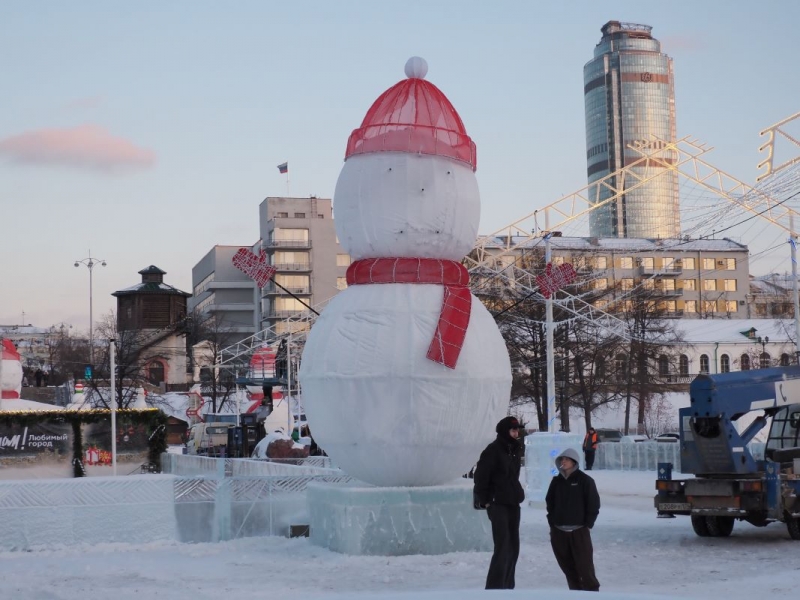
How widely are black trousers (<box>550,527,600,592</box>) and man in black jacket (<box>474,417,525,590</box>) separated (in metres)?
0.60

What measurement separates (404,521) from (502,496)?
11.1 ft

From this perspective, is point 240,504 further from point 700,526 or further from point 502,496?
point 700,526

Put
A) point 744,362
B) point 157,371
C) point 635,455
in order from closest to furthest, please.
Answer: point 635,455, point 744,362, point 157,371

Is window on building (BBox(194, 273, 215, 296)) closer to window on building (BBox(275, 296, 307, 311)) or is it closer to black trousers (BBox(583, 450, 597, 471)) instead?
window on building (BBox(275, 296, 307, 311))

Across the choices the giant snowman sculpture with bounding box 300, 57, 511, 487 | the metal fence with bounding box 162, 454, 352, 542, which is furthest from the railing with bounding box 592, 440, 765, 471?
the giant snowman sculpture with bounding box 300, 57, 511, 487

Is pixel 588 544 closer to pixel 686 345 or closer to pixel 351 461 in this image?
pixel 351 461

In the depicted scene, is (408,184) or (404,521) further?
(408,184)

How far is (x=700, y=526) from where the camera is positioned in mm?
16062

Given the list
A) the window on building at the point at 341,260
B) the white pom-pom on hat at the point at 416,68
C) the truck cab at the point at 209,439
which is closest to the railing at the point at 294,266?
the window on building at the point at 341,260

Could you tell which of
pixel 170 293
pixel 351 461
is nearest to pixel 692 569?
pixel 351 461

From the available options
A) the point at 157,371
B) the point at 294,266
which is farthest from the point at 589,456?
the point at 294,266

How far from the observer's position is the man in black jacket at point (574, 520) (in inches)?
375

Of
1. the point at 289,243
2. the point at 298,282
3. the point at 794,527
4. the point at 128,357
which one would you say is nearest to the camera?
the point at 794,527

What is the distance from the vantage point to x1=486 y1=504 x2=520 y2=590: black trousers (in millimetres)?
10039
